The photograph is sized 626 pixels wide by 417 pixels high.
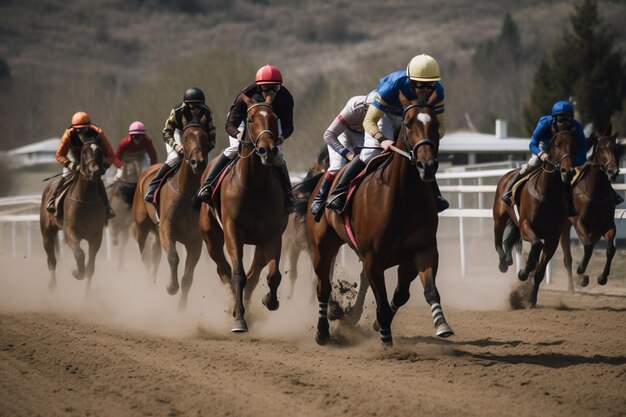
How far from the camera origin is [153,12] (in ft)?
504

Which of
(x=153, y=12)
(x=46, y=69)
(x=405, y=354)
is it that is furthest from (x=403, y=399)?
(x=153, y=12)

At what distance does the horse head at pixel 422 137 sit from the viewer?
24.9 ft

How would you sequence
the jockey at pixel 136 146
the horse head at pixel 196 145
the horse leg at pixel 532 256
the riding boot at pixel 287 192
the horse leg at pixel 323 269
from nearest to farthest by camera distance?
1. the horse leg at pixel 323 269
2. the riding boot at pixel 287 192
3. the horse head at pixel 196 145
4. the horse leg at pixel 532 256
5. the jockey at pixel 136 146

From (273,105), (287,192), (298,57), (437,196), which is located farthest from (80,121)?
(298,57)

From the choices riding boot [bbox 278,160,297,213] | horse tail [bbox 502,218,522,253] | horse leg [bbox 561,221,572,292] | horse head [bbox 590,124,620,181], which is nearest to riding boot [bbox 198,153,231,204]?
riding boot [bbox 278,160,297,213]

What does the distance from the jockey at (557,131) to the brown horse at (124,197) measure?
601 cm

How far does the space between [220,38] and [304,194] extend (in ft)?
299

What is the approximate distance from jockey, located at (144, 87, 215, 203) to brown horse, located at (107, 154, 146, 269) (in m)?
2.48

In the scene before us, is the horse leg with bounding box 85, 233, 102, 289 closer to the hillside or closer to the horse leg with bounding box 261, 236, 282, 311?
the horse leg with bounding box 261, 236, 282, 311

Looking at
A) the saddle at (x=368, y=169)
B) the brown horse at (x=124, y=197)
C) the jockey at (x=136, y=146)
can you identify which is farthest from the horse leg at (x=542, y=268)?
the jockey at (x=136, y=146)

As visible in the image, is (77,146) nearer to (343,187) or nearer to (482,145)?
(343,187)

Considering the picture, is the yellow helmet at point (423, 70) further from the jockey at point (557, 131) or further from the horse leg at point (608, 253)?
the horse leg at point (608, 253)

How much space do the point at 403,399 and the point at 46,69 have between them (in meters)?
119

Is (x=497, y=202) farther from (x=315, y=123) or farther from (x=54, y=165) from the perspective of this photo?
(x=54, y=165)
